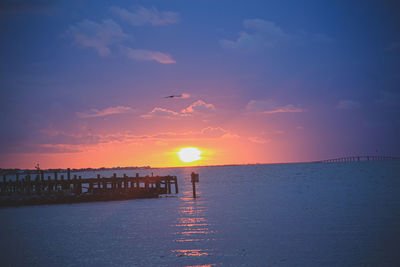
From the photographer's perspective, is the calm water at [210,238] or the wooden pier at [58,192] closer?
the calm water at [210,238]

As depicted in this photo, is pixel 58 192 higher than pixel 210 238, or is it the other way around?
pixel 58 192

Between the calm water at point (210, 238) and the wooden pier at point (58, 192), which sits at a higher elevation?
the wooden pier at point (58, 192)

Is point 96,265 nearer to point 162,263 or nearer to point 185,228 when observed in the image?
point 162,263

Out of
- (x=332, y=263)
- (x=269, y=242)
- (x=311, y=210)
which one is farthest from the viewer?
(x=311, y=210)

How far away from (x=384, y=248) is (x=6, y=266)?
54.0 ft

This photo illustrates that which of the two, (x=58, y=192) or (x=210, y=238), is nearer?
(x=210, y=238)

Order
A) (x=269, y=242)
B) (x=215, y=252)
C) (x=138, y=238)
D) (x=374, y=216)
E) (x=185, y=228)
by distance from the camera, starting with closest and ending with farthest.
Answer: (x=215, y=252), (x=269, y=242), (x=138, y=238), (x=185, y=228), (x=374, y=216)

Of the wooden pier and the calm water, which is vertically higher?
the wooden pier

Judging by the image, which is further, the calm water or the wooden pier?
the wooden pier

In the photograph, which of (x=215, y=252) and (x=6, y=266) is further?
(x=215, y=252)

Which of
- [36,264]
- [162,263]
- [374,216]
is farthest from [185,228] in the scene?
[374,216]

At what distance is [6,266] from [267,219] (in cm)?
1671

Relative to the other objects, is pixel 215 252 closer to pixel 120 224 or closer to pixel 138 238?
pixel 138 238

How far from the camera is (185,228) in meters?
21.9
